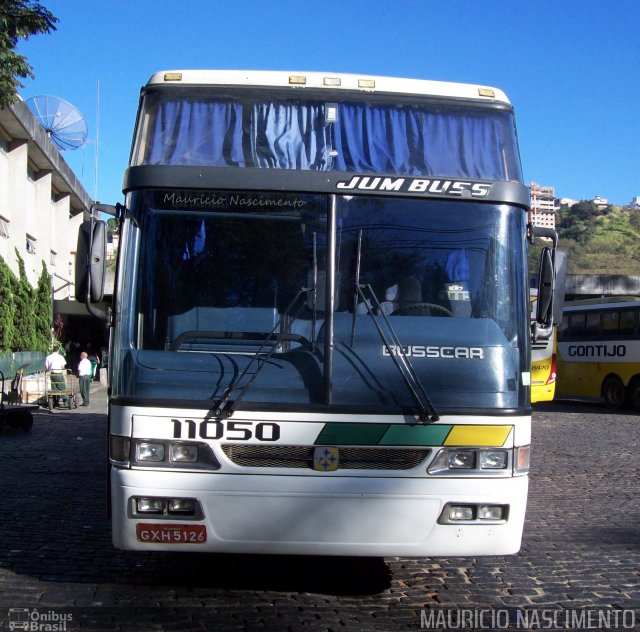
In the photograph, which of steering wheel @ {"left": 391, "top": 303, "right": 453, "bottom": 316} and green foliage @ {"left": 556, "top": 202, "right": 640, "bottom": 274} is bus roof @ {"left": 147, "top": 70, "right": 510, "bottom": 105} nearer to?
steering wheel @ {"left": 391, "top": 303, "right": 453, "bottom": 316}

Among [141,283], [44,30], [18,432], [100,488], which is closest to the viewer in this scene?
[141,283]

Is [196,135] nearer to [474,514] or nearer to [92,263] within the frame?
[92,263]

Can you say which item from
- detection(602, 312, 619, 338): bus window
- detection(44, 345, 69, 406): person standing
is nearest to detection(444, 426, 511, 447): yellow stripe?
detection(44, 345, 69, 406): person standing

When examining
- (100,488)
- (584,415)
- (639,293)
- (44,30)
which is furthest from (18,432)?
(639,293)

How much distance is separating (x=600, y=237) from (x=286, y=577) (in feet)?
285

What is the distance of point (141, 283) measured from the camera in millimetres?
5180

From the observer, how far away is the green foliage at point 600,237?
2768 inches

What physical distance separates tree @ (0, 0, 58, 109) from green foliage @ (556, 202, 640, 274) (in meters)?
56.0

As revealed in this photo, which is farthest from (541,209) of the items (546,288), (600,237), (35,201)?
(600,237)

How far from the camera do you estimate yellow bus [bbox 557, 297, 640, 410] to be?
71.5ft

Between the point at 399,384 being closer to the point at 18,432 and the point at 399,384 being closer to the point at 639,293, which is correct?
the point at 18,432

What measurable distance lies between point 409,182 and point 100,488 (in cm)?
570

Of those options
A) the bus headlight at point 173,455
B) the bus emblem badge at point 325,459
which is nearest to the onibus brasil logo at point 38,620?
the bus headlight at point 173,455

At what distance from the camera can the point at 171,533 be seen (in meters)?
4.86
